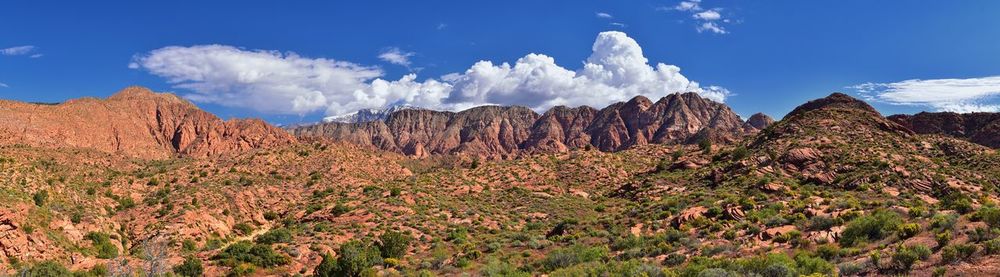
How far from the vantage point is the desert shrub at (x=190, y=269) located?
29.4 meters

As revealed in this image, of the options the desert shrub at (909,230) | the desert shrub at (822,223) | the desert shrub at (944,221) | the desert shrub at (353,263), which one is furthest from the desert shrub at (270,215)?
the desert shrub at (944,221)

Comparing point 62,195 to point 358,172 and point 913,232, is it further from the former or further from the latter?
point 913,232

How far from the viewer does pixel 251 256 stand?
32062 mm

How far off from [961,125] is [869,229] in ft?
324

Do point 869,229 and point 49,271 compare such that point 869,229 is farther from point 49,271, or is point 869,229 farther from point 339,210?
point 339,210

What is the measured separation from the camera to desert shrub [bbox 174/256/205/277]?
29.4 m

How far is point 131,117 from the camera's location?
13612cm

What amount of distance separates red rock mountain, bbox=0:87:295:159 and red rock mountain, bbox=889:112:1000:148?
118219 millimetres

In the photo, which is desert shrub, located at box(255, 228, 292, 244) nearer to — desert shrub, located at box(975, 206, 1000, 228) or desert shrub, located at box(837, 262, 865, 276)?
desert shrub, located at box(837, 262, 865, 276)

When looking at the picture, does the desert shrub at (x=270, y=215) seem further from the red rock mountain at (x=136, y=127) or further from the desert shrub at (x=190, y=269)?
the red rock mountain at (x=136, y=127)

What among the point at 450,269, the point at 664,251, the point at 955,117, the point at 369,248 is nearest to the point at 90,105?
the point at 369,248

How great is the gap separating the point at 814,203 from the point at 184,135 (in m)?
154

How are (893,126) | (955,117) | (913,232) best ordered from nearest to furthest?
1. (913,232)
2. (893,126)
3. (955,117)

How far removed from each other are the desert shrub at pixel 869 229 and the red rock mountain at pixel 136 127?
92.9 meters
